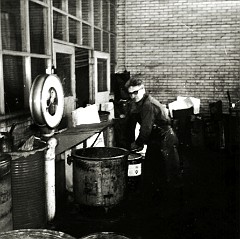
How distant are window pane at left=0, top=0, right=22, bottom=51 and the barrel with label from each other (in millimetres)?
2096

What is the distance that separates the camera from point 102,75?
816 cm

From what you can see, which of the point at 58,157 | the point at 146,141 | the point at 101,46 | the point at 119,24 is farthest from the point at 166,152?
the point at 119,24

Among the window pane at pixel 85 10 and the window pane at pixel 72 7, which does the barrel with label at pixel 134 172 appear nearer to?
the window pane at pixel 72 7

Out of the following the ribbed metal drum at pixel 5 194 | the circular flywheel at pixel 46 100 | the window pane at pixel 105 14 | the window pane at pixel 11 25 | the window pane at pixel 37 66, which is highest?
the window pane at pixel 105 14

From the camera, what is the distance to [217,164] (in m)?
6.96

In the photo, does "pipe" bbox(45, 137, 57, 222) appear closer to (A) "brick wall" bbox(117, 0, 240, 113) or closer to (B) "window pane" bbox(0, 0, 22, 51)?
(B) "window pane" bbox(0, 0, 22, 51)

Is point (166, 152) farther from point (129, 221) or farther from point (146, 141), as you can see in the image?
point (129, 221)

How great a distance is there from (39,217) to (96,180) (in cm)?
83

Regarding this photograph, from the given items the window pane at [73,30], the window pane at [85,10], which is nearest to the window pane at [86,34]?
the window pane at [85,10]

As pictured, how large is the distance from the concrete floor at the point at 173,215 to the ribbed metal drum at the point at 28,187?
1.71 ft

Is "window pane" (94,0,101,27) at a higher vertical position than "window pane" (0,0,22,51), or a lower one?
higher

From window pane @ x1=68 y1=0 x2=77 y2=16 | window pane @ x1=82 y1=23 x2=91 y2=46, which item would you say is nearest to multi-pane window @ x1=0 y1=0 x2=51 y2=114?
window pane @ x1=68 y1=0 x2=77 y2=16

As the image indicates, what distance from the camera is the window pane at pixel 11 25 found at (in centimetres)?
415

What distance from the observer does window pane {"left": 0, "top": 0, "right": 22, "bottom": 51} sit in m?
4.15
